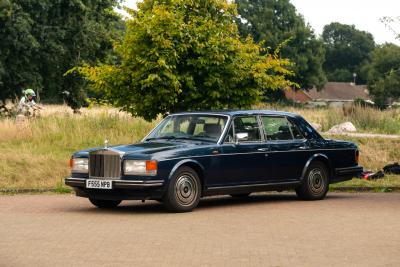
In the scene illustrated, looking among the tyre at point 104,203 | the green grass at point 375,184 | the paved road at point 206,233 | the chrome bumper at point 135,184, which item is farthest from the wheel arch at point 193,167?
the green grass at point 375,184

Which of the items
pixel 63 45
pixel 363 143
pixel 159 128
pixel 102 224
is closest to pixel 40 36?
pixel 63 45

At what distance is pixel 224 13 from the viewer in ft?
70.7

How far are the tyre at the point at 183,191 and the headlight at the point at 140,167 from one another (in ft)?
1.21

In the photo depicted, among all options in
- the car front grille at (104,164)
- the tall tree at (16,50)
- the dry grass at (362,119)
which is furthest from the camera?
the tall tree at (16,50)

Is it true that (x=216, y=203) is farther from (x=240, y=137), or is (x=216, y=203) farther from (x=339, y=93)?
(x=339, y=93)

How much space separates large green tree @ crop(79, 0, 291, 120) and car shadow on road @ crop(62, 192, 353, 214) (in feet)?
11.6

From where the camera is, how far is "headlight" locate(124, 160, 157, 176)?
13590mm

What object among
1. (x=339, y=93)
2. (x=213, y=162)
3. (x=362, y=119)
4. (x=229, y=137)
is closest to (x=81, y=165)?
(x=213, y=162)

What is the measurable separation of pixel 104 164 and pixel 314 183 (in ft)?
13.9

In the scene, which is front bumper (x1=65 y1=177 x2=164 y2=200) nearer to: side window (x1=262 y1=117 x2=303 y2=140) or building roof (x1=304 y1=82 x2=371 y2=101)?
side window (x1=262 y1=117 x2=303 y2=140)

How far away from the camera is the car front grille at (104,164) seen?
13.9 m

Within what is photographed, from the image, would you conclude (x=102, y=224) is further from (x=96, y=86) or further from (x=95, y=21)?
(x=95, y=21)

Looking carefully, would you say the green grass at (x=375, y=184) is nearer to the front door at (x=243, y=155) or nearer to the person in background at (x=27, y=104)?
the front door at (x=243, y=155)

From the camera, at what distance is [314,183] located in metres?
16.3
